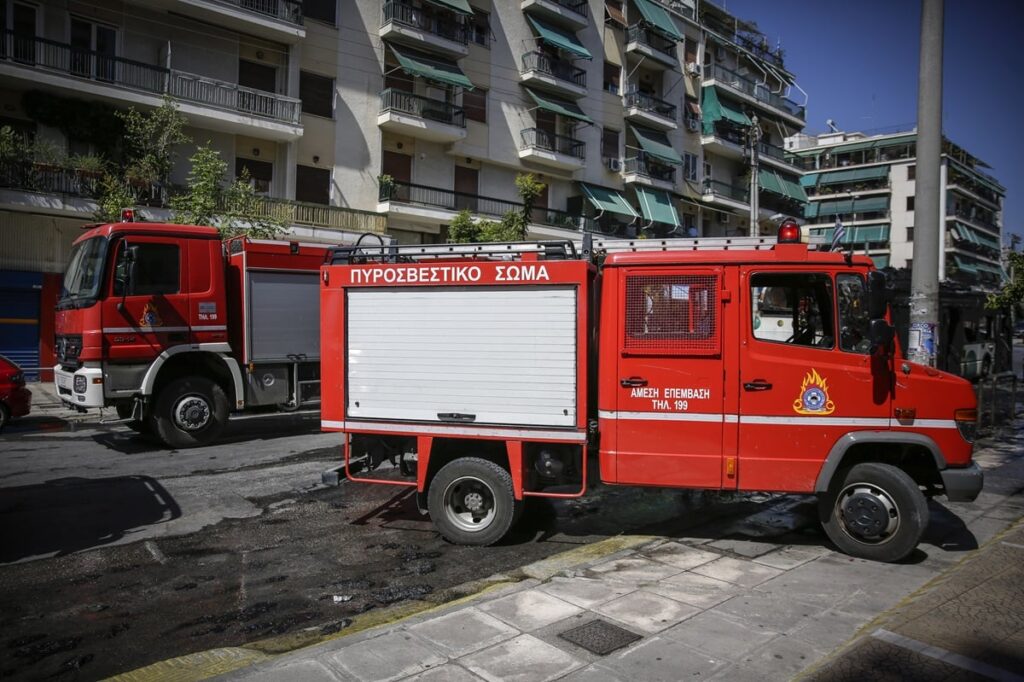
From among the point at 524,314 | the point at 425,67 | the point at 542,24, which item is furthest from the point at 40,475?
the point at 542,24

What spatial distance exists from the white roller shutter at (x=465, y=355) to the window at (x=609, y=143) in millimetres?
29668

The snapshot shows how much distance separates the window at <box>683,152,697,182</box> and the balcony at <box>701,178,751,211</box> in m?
0.82

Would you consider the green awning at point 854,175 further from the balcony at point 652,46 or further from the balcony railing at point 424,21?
the balcony railing at point 424,21

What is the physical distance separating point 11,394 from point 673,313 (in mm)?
12322

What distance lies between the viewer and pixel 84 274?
415 inches

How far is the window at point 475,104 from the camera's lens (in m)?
29.0

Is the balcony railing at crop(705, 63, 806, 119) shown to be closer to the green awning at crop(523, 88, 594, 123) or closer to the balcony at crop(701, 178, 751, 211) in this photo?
the balcony at crop(701, 178, 751, 211)

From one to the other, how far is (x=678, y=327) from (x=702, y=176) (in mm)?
36977

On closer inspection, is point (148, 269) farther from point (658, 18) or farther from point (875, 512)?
point (658, 18)

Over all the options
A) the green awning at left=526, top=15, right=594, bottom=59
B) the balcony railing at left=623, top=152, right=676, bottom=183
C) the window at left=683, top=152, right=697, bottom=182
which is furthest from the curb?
the window at left=683, top=152, right=697, bottom=182

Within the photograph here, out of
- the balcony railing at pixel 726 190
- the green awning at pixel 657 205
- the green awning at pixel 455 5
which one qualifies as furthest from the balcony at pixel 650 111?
the green awning at pixel 455 5

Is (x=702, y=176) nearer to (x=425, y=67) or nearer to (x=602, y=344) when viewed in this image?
(x=425, y=67)

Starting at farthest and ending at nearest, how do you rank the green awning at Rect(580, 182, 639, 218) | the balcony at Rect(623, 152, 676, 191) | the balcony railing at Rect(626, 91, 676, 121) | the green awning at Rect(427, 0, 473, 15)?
the balcony railing at Rect(626, 91, 676, 121)
the balcony at Rect(623, 152, 676, 191)
the green awning at Rect(580, 182, 639, 218)
the green awning at Rect(427, 0, 473, 15)

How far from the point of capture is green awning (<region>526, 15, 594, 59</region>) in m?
30.6
